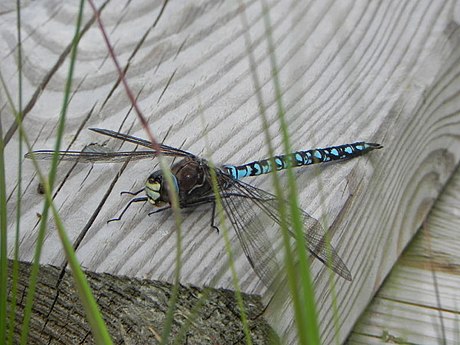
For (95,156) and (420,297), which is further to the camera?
(420,297)

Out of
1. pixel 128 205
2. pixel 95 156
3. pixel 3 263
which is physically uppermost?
pixel 95 156

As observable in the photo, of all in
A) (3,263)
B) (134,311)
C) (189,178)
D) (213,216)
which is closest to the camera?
(3,263)

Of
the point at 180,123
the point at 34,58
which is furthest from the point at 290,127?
the point at 34,58

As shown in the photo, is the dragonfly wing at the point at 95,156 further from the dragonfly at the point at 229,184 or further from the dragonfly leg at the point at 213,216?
the dragonfly leg at the point at 213,216

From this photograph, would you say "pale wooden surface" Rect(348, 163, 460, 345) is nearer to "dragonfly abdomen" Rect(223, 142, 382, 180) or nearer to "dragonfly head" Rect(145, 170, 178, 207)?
"dragonfly abdomen" Rect(223, 142, 382, 180)

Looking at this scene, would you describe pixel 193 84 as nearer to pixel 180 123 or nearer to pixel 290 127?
pixel 180 123

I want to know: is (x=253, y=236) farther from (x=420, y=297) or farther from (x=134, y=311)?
(x=420, y=297)

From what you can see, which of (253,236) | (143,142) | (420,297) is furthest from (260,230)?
(420,297)
